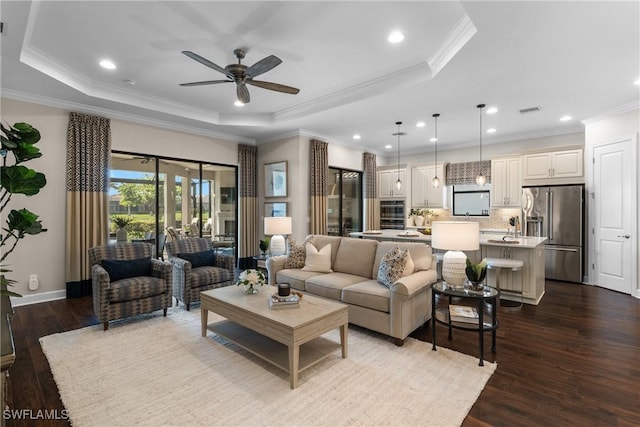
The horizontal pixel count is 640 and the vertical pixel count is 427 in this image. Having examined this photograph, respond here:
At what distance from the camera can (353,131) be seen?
654 centimetres

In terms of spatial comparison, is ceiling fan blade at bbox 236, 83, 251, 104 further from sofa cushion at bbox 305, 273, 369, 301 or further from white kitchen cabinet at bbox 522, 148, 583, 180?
white kitchen cabinet at bbox 522, 148, 583, 180

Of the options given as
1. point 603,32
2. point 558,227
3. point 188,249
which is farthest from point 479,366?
point 558,227

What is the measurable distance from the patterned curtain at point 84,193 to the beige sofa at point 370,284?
2.85 meters

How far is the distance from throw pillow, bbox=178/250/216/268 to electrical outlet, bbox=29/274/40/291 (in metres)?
2.06

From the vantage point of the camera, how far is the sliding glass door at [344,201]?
299 inches

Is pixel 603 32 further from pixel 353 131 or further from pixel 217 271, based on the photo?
pixel 217 271

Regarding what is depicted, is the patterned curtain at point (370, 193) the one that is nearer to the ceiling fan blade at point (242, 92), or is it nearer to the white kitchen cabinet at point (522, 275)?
the white kitchen cabinet at point (522, 275)

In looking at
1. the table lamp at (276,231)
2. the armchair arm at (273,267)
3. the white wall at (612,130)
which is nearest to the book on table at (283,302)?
the armchair arm at (273,267)

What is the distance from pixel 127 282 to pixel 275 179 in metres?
3.79

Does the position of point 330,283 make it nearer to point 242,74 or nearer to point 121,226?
point 242,74

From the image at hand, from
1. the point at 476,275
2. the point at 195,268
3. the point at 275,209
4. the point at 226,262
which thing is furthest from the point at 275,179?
the point at 476,275

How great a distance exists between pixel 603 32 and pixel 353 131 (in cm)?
412

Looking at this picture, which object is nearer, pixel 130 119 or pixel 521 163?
pixel 130 119

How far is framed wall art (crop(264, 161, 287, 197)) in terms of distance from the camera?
664cm
